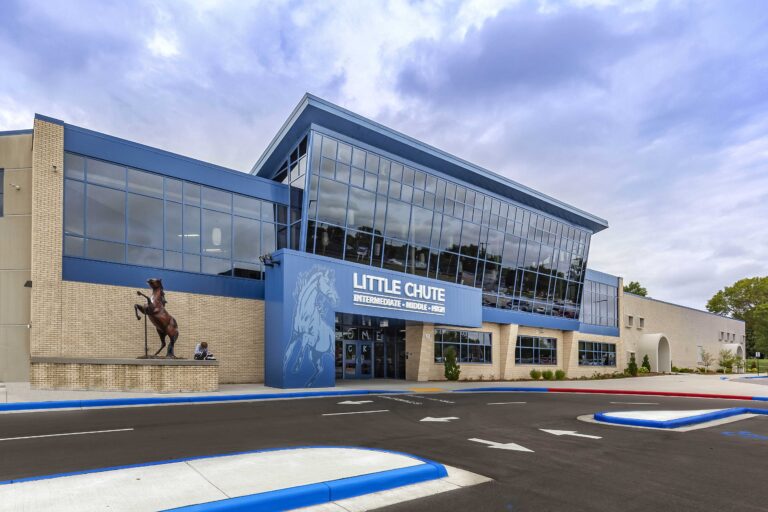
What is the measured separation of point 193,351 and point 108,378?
4.69 metres

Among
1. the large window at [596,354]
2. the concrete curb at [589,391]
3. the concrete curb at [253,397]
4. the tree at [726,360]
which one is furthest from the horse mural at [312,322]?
the tree at [726,360]

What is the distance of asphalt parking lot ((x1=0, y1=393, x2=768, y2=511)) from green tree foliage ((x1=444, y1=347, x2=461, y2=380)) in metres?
14.6

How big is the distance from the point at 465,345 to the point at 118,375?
20412 millimetres

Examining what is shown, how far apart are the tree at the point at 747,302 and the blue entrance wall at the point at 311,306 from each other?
329 feet

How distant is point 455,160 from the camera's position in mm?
30422

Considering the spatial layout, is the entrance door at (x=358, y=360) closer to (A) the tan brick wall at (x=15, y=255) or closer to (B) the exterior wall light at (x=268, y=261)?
(B) the exterior wall light at (x=268, y=261)

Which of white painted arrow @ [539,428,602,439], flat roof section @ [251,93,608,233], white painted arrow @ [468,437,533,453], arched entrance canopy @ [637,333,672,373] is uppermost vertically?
flat roof section @ [251,93,608,233]

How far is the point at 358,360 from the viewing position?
29703 mm

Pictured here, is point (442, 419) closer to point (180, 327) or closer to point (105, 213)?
point (180, 327)

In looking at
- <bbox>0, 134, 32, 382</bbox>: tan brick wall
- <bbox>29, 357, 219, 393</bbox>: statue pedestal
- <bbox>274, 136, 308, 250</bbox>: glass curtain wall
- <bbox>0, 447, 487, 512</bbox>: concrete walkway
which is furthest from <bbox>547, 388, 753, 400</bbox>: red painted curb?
<bbox>0, 134, 32, 382</bbox>: tan brick wall

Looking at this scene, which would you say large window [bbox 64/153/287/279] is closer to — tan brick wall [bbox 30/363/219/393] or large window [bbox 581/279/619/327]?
tan brick wall [bbox 30/363/219/393]

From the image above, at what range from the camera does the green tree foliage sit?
99.5ft

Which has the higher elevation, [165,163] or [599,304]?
[165,163]

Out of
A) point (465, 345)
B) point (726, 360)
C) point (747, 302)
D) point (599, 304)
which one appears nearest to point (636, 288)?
point (747, 302)
